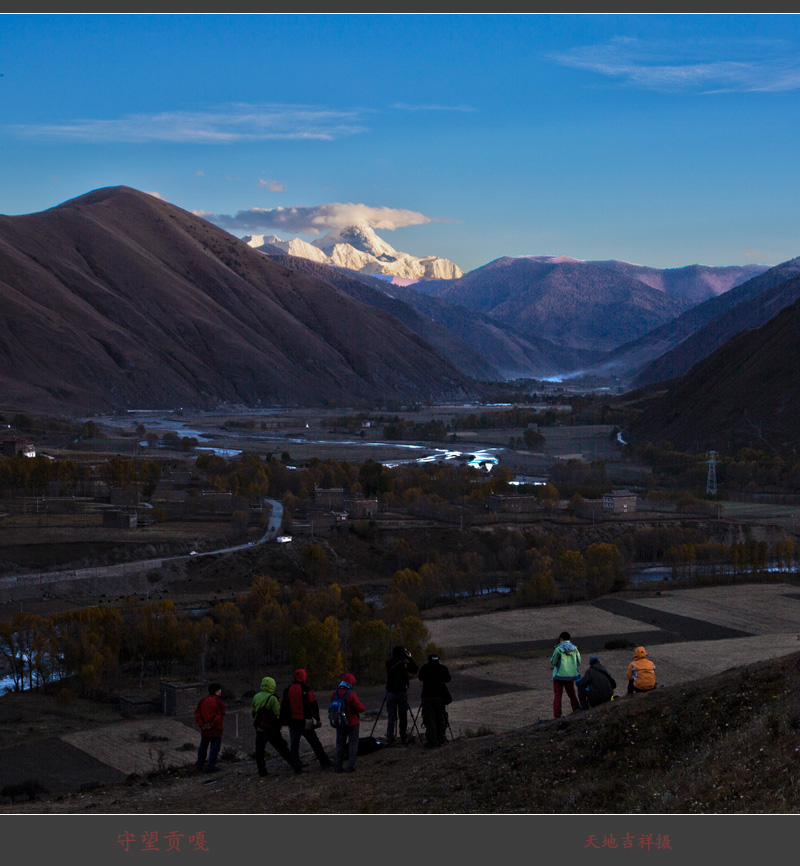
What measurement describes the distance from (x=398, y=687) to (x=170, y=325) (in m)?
128

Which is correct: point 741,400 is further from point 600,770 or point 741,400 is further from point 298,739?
point 600,770

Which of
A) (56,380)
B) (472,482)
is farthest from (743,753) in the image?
(56,380)

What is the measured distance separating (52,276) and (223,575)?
322 ft

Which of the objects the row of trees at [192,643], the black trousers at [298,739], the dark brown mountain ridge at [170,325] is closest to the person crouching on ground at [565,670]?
the black trousers at [298,739]

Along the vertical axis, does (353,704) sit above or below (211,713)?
above

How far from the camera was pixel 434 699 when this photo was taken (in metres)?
11.5

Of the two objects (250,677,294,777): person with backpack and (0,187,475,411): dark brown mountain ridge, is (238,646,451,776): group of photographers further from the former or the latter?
(0,187,475,411): dark brown mountain ridge

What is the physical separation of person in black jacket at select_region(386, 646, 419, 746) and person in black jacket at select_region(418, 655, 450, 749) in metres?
0.17

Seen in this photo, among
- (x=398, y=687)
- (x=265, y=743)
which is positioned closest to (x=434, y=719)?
(x=398, y=687)

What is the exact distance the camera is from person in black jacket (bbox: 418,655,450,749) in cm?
1128

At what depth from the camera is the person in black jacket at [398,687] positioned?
11.3 m

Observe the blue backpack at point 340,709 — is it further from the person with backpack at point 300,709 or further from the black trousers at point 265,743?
the black trousers at point 265,743

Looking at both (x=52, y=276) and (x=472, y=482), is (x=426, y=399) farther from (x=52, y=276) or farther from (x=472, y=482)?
(x=472, y=482)

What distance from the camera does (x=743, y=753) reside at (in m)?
8.77
